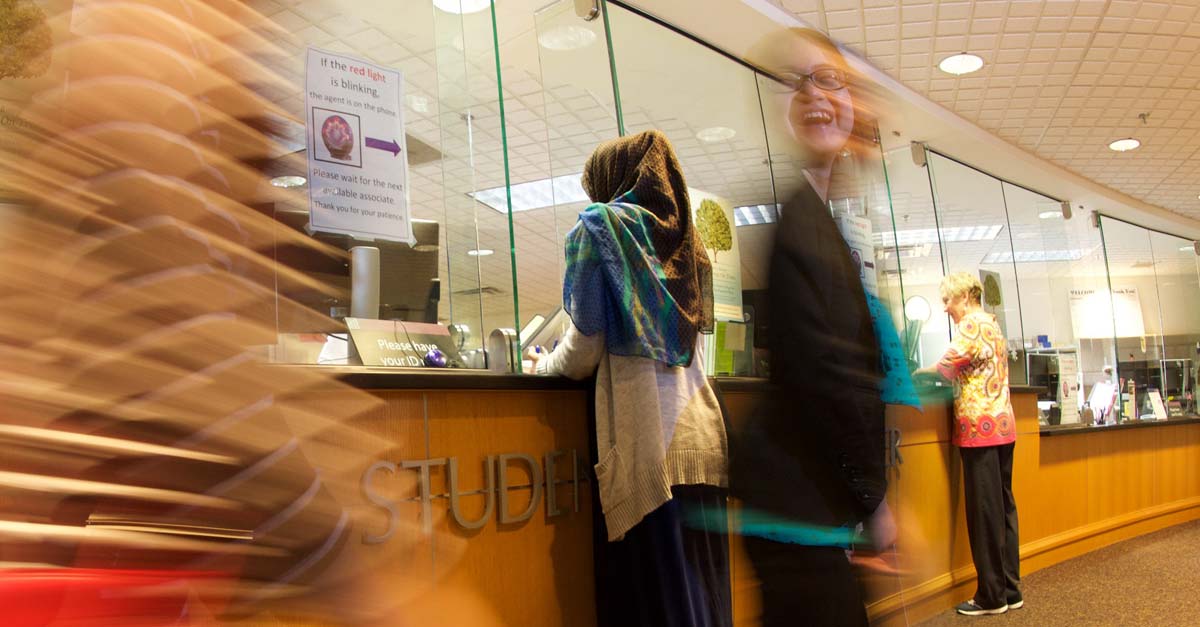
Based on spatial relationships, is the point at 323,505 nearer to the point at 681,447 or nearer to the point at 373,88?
the point at 681,447

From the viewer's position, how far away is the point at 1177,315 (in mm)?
9133

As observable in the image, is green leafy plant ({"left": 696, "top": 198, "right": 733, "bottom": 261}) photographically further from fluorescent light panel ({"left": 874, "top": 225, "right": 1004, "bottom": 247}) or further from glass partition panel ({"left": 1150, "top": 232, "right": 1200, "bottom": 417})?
glass partition panel ({"left": 1150, "top": 232, "right": 1200, "bottom": 417})

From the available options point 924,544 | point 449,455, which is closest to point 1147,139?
point 924,544

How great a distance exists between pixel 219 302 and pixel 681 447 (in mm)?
1376

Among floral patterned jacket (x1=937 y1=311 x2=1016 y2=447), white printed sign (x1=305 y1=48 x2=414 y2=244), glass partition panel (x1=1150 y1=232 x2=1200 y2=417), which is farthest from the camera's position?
glass partition panel (x1=1150 y1=232 x2=1200 y2=417)

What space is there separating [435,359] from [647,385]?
1.58 ft

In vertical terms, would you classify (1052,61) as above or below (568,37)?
above

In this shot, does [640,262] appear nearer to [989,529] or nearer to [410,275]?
[410,275]

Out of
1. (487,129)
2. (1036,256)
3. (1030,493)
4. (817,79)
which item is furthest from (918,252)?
(487,129)

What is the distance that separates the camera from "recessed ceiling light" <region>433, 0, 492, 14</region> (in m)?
1.97

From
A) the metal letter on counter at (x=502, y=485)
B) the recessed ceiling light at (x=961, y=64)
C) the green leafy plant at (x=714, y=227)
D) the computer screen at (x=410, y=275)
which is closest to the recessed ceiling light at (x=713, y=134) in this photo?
the green leafy plant at (x=714, y=227)

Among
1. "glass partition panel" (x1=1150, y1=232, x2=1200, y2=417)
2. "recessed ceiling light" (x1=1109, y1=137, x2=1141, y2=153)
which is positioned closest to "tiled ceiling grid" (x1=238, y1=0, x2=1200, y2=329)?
"recessed ceiling light" (x1=1109, y1=137, x2=1141, y2=153)

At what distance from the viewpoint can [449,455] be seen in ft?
4.98

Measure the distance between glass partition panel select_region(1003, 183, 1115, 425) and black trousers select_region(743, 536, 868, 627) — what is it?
191 inches
